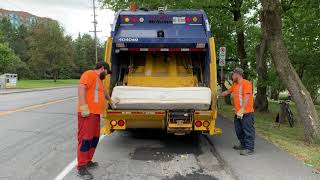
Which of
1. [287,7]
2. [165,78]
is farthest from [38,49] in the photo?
[165,78]

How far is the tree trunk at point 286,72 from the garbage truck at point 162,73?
1.80m

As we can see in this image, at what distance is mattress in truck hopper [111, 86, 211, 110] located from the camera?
955 centimetres

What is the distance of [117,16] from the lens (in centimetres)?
1092

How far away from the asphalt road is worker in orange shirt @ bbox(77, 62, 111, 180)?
28 centimetres

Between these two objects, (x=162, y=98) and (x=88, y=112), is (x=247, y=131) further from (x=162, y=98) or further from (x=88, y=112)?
(x=88, y=112)

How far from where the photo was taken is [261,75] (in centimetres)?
2022

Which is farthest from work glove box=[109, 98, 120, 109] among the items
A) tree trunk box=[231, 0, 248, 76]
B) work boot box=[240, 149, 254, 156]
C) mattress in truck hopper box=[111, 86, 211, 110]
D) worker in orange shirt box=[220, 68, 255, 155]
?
tree trunk box=[231, 0, 248, 76]

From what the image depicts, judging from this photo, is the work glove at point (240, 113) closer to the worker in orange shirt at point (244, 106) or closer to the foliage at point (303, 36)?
the worker in orange shirt at point (244, 106)

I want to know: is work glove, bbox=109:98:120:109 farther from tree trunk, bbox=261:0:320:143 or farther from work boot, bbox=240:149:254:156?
tree trunk, bbox=261:0:320:143

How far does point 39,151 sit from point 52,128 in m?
3.60

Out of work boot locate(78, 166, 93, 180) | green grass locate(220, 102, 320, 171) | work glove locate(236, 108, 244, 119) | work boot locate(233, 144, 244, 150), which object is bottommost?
green grass locate(220, 102, 320, 171)

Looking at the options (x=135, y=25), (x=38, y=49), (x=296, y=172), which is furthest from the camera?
(x=38, y=49)

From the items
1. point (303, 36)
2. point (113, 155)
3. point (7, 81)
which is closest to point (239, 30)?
point (303, 36)

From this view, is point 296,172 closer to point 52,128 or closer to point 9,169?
point 9,169
